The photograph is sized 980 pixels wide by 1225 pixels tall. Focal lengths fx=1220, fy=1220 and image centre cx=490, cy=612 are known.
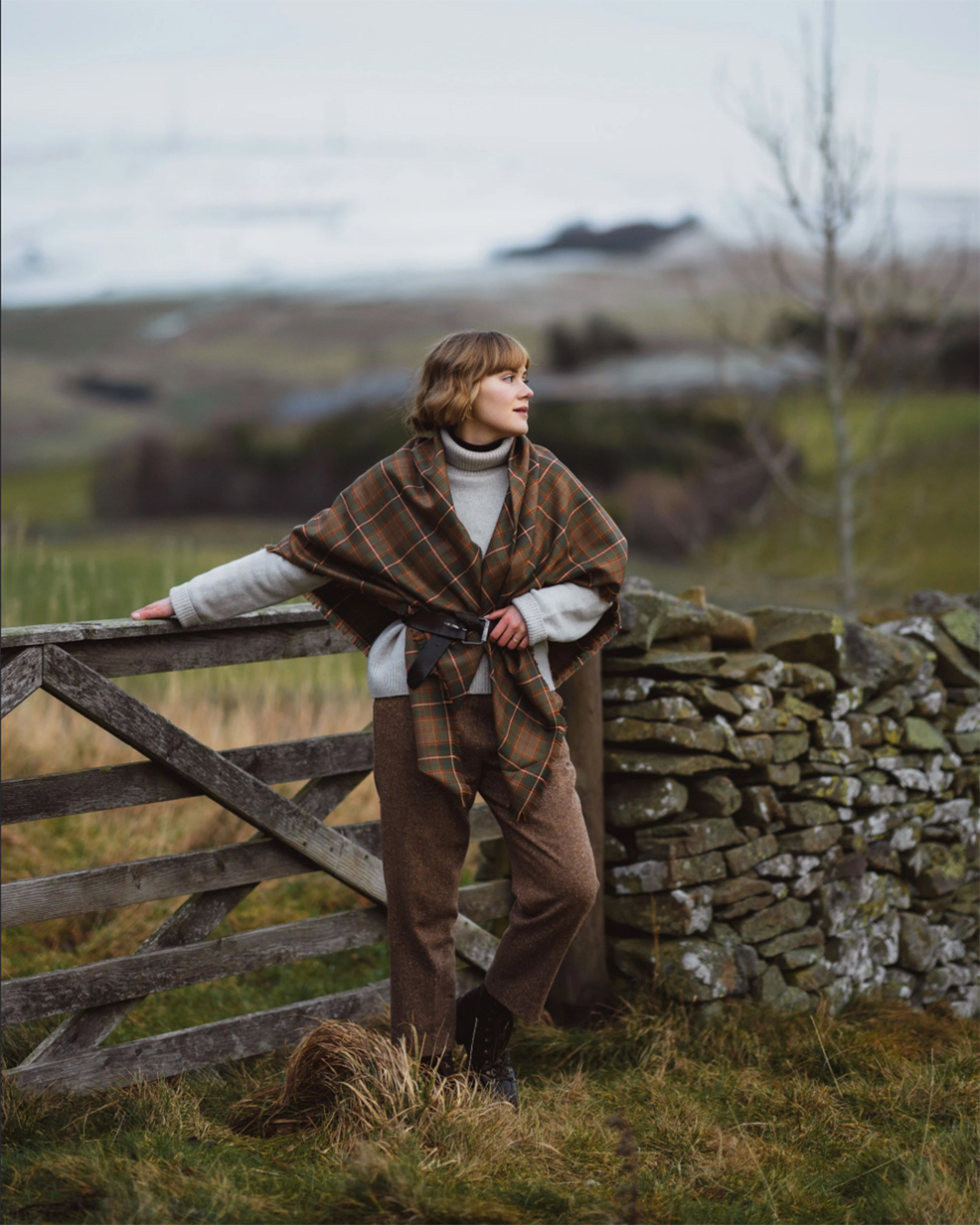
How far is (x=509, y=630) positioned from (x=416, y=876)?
25.6 inches

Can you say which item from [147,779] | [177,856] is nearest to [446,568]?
[147,779]

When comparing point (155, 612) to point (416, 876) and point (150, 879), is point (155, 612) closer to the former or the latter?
point (150, 879)

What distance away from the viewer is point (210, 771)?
10.7 feet

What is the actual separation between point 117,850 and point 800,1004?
300 cm

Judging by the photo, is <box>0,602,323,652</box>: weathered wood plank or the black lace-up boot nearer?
<box>0,602,323,652</box>: weathered wood plank

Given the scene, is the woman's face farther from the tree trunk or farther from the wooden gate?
the tree trunk

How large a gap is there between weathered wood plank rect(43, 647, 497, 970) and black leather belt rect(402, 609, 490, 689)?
712 mm

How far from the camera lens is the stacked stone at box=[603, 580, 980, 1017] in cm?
406

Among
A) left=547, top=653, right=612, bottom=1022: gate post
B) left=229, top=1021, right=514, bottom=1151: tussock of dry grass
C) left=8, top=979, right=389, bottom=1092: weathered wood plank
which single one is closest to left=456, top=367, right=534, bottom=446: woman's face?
left=547, top=653, right=612, bottom=1022: gate post

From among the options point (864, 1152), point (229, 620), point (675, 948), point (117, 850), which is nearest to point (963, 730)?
point (675, 948)

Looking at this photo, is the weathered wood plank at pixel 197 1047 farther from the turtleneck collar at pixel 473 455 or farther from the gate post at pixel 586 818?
the turtleneck collar at pixel 473 455

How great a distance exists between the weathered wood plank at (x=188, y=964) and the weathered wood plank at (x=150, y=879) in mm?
152

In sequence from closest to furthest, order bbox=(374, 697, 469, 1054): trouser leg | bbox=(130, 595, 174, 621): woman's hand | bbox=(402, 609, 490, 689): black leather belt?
bbox=(402, 609, 490, 689): black leather belt → bbox=(374, 697, 469, 1054): trouser leg → bbox=(130, 595, 174, 621): woman's hand

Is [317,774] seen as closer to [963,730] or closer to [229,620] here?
[229,620]
